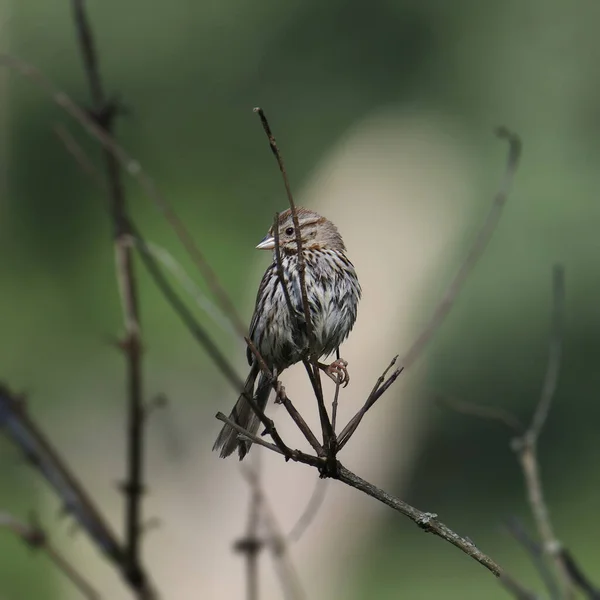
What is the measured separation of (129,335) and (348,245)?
4.77 meters

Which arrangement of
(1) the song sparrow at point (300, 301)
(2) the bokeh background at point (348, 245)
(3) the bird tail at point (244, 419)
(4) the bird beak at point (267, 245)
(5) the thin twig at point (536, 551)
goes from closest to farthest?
(5) the thin twig at point (536, 551) → (3) the bird tail at point (244, 419) → (4) the bird beak at point (267, 245) → (1) the song sparrow at point (300, 301) → (2) the bokeh background at point (348, 245)

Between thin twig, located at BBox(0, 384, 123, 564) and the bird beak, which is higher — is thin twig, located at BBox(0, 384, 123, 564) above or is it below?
below

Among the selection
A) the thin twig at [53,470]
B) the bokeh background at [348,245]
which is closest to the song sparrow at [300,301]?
the thin twig at [53,470]

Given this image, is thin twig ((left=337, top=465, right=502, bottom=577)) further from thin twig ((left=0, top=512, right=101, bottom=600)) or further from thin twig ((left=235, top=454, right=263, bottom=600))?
thin twig ((left=0, top=512, right=101, bottom=600))

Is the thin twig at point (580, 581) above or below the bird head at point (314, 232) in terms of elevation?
below

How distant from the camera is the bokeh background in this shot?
688 centimetres

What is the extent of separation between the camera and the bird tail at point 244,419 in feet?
6.99

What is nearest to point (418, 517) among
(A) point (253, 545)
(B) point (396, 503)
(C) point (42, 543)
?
(B) point (396, 503)

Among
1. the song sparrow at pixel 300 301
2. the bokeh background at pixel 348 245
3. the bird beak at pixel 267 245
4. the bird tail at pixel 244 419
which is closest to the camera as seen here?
the bird tail at pixel 244 419

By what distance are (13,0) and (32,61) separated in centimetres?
78

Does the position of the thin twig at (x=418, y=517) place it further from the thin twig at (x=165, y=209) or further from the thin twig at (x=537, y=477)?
the thin twig at (x=165, y=209)

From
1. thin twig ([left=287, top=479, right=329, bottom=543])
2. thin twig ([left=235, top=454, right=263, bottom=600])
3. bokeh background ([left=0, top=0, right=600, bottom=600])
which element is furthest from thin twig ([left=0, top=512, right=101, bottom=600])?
bokeh background ([left=0, top=0, right=600, bottom=600])

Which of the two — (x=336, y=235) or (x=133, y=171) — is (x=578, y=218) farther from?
(x=133, y=171)

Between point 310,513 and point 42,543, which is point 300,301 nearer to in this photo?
point 310,513
